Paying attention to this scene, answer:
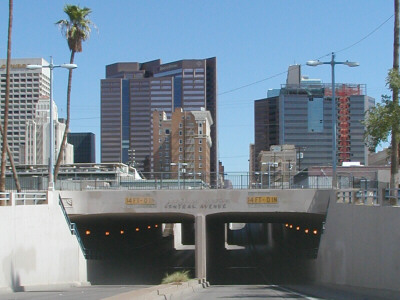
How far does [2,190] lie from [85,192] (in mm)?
5911

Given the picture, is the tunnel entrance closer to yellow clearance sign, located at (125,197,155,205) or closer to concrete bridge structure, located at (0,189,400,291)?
concrete bridge structure, located at (0,189,400,291)

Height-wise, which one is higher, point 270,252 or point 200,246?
point 200,246

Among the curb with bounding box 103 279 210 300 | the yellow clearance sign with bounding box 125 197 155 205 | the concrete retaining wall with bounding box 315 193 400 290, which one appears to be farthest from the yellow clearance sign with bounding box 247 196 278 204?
the curb with bounding box 103 279 210 300

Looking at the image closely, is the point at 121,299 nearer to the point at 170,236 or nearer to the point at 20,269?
the point at 20,269

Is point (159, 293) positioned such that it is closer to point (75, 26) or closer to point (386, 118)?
point (386, 118)

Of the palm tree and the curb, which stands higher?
the palm tree

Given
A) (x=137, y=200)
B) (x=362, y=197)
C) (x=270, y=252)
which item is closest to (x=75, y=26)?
(x=137, y=200)

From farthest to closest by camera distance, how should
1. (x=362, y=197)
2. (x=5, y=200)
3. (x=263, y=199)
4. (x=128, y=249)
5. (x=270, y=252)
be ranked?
(x=270, y=252) → (x=128, y=249) → (x=263, y=199) → (x=5, y=200) → (x=362, y=197)

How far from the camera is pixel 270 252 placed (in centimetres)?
7656

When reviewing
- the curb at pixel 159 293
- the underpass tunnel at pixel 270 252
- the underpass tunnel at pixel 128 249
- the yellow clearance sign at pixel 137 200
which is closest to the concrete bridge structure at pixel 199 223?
the yellow clearance sign at pixel 137 200

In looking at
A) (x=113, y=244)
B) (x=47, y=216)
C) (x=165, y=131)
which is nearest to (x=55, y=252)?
(x=47, y=216)

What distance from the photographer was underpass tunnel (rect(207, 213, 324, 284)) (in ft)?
155

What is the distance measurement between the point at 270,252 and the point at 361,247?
49.4m

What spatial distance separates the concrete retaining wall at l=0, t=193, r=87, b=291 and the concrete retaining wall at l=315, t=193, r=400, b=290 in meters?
14.1
